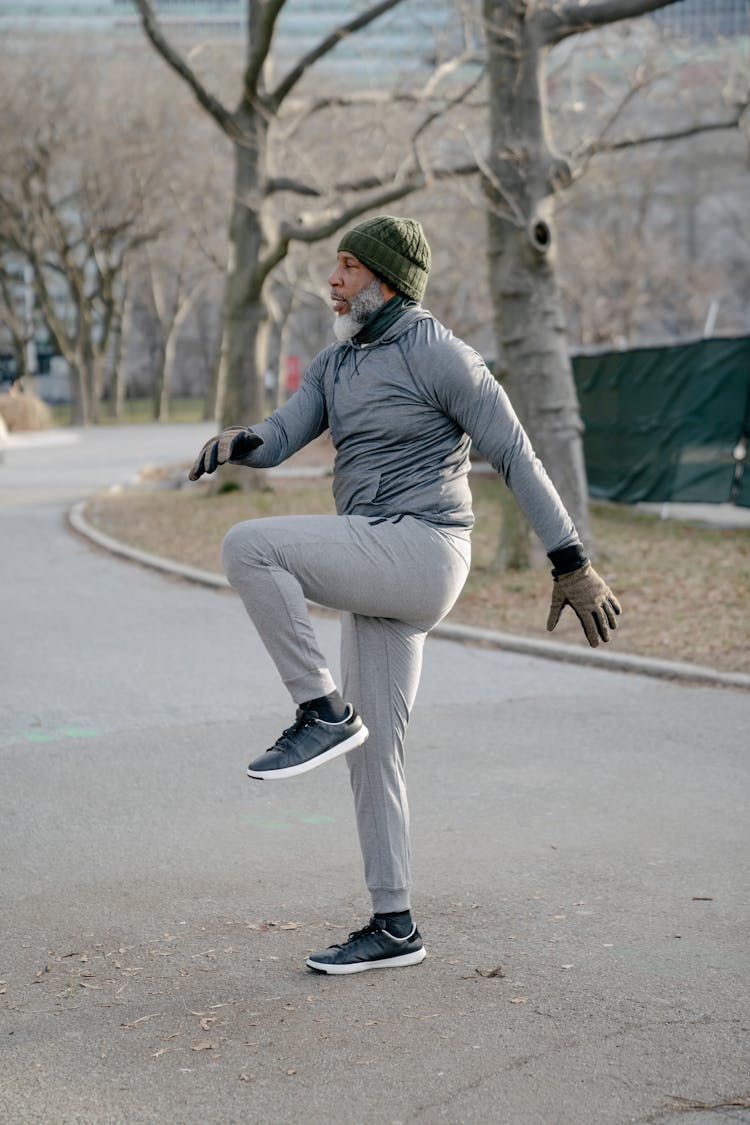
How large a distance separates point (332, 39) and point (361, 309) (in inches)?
669

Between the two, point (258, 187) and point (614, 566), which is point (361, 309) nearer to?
point (614, 566)

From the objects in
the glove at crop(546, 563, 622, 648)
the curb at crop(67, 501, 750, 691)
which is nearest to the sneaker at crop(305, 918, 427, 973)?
the glove at crop(546, 563, 622, 648)

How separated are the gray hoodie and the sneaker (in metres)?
1.11

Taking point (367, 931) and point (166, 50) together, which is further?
point (166, 50)

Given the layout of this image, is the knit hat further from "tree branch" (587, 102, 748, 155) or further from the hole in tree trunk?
"tree branch" (587, 102, 748, 155)

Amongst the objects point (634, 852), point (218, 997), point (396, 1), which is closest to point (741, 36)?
point (396, 1)

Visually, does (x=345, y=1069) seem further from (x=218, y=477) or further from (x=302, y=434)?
(x=218, y=477)

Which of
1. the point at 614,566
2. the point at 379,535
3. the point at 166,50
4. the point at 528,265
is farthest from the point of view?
the point at 166,50

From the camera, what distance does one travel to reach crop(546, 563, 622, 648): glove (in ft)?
13.0

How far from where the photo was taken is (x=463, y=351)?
401 cm

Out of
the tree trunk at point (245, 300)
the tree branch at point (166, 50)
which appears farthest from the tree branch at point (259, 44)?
the tree trunk at point (245, 300)

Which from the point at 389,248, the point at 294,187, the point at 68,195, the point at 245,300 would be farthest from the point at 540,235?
the point at 68,195

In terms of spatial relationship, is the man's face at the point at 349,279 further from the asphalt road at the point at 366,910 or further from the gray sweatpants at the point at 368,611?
the asphalt road at the point at 366,910

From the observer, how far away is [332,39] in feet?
65.4
